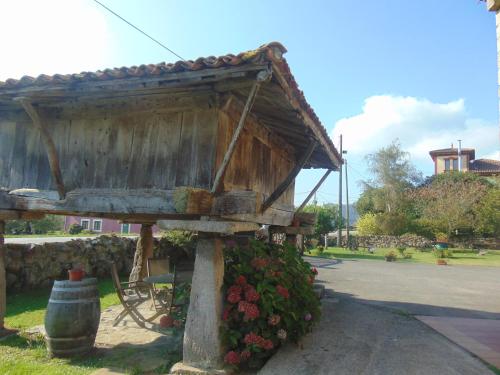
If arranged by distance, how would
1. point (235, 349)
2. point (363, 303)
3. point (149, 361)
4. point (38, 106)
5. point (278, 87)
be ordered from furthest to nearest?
point (363, 303)
point (38, 106)
point (149, 361)
point (235, 349)
point (278, 87)

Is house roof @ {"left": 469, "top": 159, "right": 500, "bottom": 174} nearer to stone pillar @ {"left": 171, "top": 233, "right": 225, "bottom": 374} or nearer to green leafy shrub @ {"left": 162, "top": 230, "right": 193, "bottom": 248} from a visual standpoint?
green leafy shrub @ {"left": 162, "top": 230, "right": 193, "bottom": 248}

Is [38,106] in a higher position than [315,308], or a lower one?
higher

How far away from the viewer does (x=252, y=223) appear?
172 inches

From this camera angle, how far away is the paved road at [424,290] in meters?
7.29

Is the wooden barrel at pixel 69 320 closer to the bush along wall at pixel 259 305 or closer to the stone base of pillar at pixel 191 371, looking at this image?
the stone base of pillar at pixel 191 371

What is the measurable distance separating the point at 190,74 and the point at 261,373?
287cm

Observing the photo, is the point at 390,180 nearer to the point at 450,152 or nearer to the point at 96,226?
the point at 450,152

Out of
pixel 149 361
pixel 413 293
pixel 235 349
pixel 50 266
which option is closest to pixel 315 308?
pixel 235 349

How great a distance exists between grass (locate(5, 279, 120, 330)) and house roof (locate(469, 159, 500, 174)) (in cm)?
4196

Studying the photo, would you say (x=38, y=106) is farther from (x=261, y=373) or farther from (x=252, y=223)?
(x=261, y=373)

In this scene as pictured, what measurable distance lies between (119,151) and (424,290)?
835cm

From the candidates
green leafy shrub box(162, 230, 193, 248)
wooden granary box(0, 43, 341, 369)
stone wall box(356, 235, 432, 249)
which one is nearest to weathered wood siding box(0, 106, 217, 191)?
wooden granary box(0, 43, 341, 369)

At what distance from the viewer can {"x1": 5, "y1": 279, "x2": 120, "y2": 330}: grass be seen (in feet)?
19.0

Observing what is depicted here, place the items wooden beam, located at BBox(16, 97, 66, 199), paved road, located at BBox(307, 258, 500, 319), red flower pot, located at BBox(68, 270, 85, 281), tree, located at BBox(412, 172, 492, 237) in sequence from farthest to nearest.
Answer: tree, located at BBox(412, 172, 492, 237) < paved road, located at BBox(307, 258, 500, 319) < red flower pot, located at BBox(68, 270, 85, 281) < wooden beam, located at BBox(16, 97, 66, 199)
